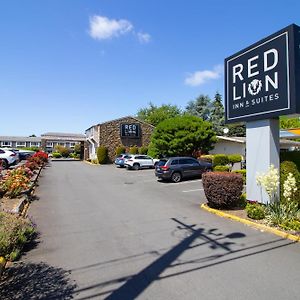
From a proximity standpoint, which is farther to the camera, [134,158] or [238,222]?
[134,158]

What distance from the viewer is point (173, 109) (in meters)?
77.0

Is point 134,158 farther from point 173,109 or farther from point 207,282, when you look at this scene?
point 173,109

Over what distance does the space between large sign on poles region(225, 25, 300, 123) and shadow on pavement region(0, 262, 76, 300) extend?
751 cm

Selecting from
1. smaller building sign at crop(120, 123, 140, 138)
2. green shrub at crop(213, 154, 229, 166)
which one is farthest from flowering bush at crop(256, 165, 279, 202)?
smaller building sign at crop(120, 123, 140, 138)

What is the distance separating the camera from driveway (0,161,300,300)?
14.7ft

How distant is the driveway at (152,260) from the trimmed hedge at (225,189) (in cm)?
70

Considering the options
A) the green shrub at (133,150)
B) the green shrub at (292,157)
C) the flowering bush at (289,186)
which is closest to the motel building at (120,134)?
the green shrub at (133,150)

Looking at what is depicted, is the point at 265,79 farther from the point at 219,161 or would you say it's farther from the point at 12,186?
the point at 219,161

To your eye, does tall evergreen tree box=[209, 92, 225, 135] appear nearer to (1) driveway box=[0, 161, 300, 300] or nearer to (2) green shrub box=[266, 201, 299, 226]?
(2) green shrub box=[266, 201, 299, 226]

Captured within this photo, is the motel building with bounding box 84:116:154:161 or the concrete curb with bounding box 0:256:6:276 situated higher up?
the motel building with bounding box 84:116:154:161

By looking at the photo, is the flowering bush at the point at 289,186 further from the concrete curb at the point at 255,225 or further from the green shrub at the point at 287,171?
the concrete curb at the point at 255,225

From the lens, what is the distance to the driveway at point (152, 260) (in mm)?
4492

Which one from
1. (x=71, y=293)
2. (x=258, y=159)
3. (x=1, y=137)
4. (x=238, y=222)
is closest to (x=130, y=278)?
(x=71, y=293)

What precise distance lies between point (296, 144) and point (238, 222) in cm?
2811
